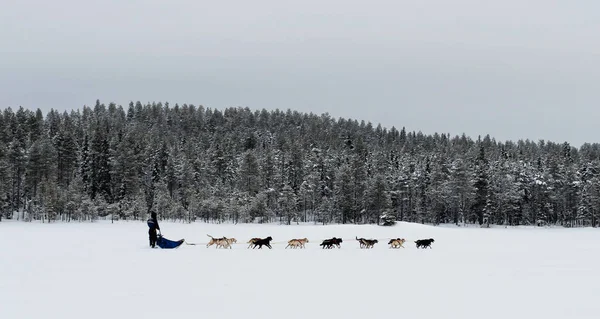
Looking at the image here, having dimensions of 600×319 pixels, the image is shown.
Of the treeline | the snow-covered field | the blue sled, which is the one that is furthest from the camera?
the treeline

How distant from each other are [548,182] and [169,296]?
93048mm

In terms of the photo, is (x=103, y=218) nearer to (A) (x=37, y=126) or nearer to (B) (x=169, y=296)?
(A) (x=37, y=126)

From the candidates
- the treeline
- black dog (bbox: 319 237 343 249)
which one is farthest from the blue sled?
the treeline

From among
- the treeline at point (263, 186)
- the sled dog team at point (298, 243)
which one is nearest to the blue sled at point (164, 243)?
the sled dog team at point (298, 243)

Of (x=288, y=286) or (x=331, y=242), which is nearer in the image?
(x=288, y=286)

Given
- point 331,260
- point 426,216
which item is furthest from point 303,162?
point 331,260

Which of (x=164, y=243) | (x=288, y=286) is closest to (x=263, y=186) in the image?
(x=164, y=243)

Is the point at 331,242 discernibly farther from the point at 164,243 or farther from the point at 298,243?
the point at 164,243

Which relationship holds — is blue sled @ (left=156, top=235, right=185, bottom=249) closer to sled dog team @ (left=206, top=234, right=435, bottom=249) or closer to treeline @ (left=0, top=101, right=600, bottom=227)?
sled dog team @ (left=206, top=234, right=435, bottom=249)

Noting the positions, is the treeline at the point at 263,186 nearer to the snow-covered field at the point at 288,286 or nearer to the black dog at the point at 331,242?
the black dog at the point at 331,242

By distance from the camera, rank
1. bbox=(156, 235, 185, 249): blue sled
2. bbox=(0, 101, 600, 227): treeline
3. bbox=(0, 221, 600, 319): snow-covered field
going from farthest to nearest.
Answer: bbox=(0, 101, 600, 227): treeline
bbox=(156, 235, 185, 249): blue sled
bbox=(0, 221, 600, 319): snow-covered field

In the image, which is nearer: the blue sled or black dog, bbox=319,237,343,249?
the blue sled

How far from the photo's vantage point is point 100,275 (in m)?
13.9

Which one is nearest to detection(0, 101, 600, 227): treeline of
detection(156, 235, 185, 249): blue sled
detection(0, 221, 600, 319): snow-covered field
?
detection(156, 235, 185, 249): blue sled
